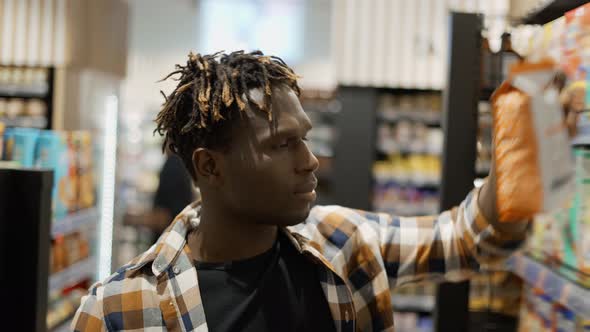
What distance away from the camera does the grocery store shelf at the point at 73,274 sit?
115 inches

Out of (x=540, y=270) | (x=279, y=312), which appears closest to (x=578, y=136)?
(x=540, y=270)

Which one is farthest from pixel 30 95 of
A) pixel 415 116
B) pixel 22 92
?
pixel 415 116

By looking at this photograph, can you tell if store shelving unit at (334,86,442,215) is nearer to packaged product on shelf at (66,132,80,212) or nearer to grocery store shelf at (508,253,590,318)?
packaged product on shelf at (66,132,80,212)

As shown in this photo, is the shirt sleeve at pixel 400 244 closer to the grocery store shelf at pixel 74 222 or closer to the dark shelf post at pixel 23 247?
the dark shelf post at pixel 23 247

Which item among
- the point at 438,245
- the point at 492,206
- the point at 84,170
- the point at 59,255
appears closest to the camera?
the point at 492,206

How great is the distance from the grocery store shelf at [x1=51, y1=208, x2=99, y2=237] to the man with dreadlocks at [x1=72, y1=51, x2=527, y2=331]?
175 cm

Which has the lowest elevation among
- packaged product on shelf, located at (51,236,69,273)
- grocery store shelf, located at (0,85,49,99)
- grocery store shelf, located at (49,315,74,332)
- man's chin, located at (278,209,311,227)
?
grocery store shelf, located at (49,315,74,332)

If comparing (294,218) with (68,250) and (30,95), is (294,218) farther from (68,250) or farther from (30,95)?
(30,95)

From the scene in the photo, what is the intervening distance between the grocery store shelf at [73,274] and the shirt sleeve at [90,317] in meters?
1.74

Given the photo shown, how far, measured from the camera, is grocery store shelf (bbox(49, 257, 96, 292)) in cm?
292

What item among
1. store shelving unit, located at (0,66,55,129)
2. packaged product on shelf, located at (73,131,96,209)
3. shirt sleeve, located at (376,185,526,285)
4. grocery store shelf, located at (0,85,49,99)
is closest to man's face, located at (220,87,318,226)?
shirt sleeve, located at (376,185,526,285)

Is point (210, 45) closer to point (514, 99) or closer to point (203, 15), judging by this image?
point (203, 15)

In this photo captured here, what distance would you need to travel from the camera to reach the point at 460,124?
1610mm

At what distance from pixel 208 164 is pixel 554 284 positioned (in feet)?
2.37
